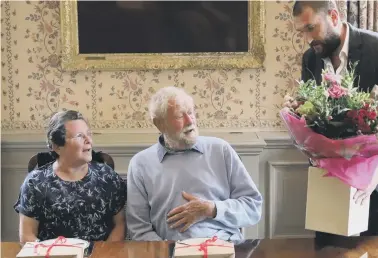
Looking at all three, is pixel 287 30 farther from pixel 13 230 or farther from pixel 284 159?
pixel 13 230

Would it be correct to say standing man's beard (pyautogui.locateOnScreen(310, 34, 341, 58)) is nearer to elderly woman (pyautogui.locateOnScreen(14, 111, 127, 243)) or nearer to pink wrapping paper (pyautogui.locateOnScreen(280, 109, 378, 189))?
pink wrapping paper (pyautogui.locateOnScreen(280, 109, 378, 189))

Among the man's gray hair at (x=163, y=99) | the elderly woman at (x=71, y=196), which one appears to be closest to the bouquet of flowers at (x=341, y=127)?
the man's gray hair at (x=163, y=99)


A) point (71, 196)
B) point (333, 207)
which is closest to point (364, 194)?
point (333, 207)

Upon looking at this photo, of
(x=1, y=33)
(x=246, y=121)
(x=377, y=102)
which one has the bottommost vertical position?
(x=246, y=121)

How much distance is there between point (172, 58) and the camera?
10.9 feet

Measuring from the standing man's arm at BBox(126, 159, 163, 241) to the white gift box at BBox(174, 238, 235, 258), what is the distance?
0.52 metres

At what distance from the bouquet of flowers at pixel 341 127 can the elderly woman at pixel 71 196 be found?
0.90 meters

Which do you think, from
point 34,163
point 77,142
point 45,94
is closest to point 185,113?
point 77,142

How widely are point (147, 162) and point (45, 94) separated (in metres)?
1.30

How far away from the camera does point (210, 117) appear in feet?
11.2

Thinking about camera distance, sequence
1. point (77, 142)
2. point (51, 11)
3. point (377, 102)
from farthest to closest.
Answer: point (51, 11)
point (77, 142)
point (377, 102)

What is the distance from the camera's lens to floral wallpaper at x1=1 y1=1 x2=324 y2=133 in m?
3.34

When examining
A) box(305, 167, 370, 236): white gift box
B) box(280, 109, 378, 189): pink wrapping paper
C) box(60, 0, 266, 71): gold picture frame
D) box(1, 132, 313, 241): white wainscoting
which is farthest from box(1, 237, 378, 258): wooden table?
box(60, 0, 266, 71): gold picture frame

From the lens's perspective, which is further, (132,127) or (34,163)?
(132,127)
